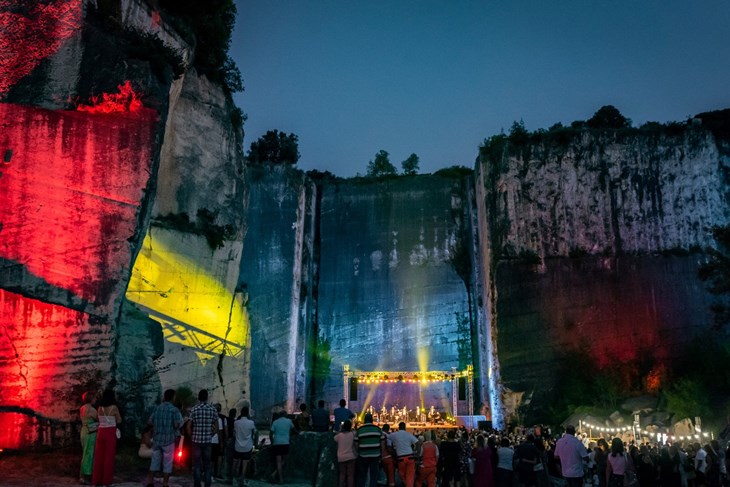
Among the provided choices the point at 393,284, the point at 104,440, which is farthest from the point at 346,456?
the point at 393,284

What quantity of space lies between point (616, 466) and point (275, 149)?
85.1 ft

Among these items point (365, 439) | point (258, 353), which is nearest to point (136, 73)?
point (365, 439)

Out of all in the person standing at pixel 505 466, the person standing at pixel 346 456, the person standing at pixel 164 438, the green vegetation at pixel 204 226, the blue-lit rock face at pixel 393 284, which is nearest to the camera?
the person standing at pixel 164 438

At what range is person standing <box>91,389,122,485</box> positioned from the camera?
8398 millimetres

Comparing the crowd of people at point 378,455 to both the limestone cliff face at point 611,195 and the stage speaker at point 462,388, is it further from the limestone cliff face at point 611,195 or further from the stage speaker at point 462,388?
the stage speaker at point 462,388

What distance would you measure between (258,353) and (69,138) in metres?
14.6

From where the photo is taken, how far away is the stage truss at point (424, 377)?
25.8 meters

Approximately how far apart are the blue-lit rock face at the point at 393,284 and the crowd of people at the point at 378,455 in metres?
14.2

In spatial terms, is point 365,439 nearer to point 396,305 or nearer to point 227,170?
point 227,170

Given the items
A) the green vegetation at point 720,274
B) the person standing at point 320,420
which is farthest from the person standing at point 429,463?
the green vegetation at point 720,274

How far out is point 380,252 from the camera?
95.7 ft

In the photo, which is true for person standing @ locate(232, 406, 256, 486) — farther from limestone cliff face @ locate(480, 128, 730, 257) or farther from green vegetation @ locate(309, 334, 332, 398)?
green vegetation @ locate(309, 334, 332, 398)

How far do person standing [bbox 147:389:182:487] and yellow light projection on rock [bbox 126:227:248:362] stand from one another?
10632 mm

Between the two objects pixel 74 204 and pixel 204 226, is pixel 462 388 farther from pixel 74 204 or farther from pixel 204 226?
pixel 74 204
